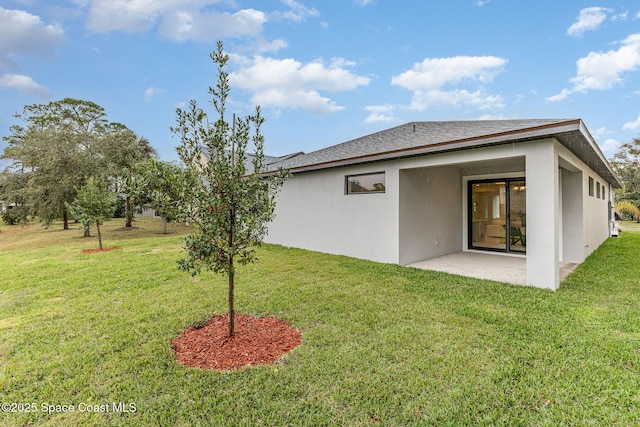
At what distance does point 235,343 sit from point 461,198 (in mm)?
8605

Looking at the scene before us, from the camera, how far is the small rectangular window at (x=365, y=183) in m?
7.62

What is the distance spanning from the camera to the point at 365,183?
8.02m

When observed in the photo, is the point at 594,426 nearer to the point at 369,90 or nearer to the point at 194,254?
the point at 194,254

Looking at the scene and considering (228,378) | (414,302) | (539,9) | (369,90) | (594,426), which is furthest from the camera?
(369,90)

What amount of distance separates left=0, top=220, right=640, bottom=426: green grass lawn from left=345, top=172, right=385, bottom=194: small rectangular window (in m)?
2.77

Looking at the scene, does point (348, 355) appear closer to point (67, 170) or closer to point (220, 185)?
point (220, 185)

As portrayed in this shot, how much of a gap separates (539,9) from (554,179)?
893 centimetres

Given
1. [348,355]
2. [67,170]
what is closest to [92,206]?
[67,170]

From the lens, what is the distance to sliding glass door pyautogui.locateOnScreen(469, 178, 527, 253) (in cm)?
838

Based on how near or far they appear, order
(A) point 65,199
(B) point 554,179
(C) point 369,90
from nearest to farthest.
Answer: (B) point 554,179
(A) point 65,199
(C) point 369,90

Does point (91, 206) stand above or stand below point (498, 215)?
above

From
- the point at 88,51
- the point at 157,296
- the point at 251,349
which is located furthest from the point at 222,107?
the point at 88,51

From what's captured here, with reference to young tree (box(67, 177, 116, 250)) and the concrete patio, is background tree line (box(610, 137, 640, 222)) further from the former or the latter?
young tree (box(67, 177, 116, 250))

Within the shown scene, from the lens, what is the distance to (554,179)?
4988mm
